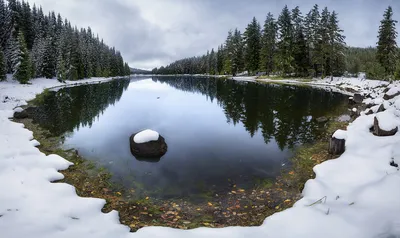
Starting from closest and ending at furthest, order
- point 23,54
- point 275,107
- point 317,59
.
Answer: point 275,107 → point 23,54 → point 317,59

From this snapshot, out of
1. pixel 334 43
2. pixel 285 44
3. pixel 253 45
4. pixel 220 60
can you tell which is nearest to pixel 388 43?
pixel 334 43

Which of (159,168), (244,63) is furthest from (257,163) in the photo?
(244,63)

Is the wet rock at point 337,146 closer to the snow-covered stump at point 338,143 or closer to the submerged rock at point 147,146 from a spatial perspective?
the snow-covered stump at point 338,143

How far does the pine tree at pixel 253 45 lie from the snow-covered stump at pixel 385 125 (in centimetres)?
6969

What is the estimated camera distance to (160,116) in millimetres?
23891

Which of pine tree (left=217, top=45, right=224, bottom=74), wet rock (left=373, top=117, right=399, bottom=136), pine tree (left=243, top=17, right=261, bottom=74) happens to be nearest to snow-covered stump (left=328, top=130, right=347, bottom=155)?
wet rock (left=373, top=117, right=399, bottom=136)

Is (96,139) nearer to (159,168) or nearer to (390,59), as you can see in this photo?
(159,168)

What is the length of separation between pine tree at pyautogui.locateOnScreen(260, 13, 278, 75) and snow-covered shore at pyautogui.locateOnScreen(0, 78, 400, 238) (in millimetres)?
65276

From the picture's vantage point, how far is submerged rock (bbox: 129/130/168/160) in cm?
1265

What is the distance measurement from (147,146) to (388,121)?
11487 millimetres

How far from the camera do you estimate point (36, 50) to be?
210ft

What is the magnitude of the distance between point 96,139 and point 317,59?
57248 mm

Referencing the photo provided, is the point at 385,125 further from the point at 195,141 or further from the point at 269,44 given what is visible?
the point at 269,44

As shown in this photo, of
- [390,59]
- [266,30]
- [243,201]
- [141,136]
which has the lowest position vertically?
[243,201]
